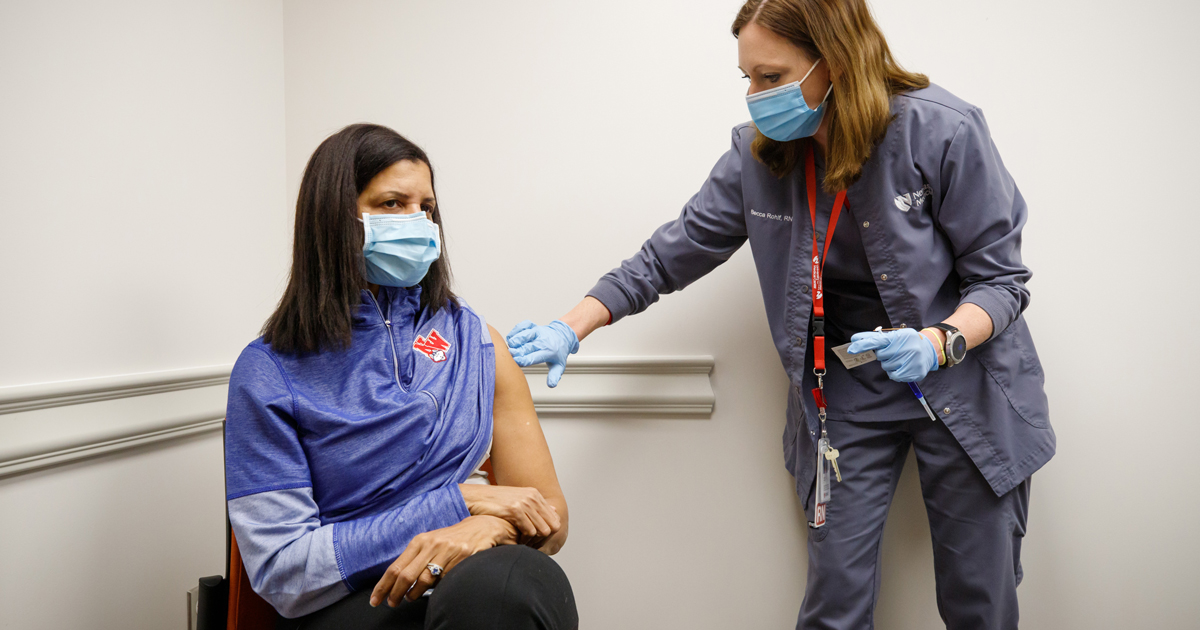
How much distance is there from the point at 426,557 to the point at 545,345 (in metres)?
0.51

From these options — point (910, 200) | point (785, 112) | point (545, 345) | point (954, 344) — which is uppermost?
point (785, 112)

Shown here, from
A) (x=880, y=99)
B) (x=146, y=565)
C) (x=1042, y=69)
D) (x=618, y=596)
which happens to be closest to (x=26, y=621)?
(x=146, y=565)

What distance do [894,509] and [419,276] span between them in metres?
1.25

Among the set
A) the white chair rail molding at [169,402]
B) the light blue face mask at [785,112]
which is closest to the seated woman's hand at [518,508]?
the white chair rail molding at [169,402]

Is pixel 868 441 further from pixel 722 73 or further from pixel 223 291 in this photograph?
pixel 223 291

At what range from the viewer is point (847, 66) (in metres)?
1.26

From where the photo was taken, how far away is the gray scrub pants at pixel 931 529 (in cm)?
131

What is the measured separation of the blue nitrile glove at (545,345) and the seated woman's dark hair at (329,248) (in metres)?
0.32

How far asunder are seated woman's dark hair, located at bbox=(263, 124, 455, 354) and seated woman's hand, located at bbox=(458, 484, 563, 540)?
13.4 inches

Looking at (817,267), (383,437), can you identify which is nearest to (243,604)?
(383,437)

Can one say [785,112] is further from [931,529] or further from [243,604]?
[243,604]

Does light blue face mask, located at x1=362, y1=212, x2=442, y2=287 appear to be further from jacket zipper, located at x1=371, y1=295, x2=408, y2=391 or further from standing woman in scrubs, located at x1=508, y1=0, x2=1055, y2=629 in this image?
standing woman in scrubs, located at x1=508, y1=0, x2=1055, y2=629

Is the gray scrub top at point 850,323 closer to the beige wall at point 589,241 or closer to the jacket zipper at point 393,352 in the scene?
the beige wall at point 589,241

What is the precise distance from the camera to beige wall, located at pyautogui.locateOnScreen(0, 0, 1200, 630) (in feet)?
4.31
